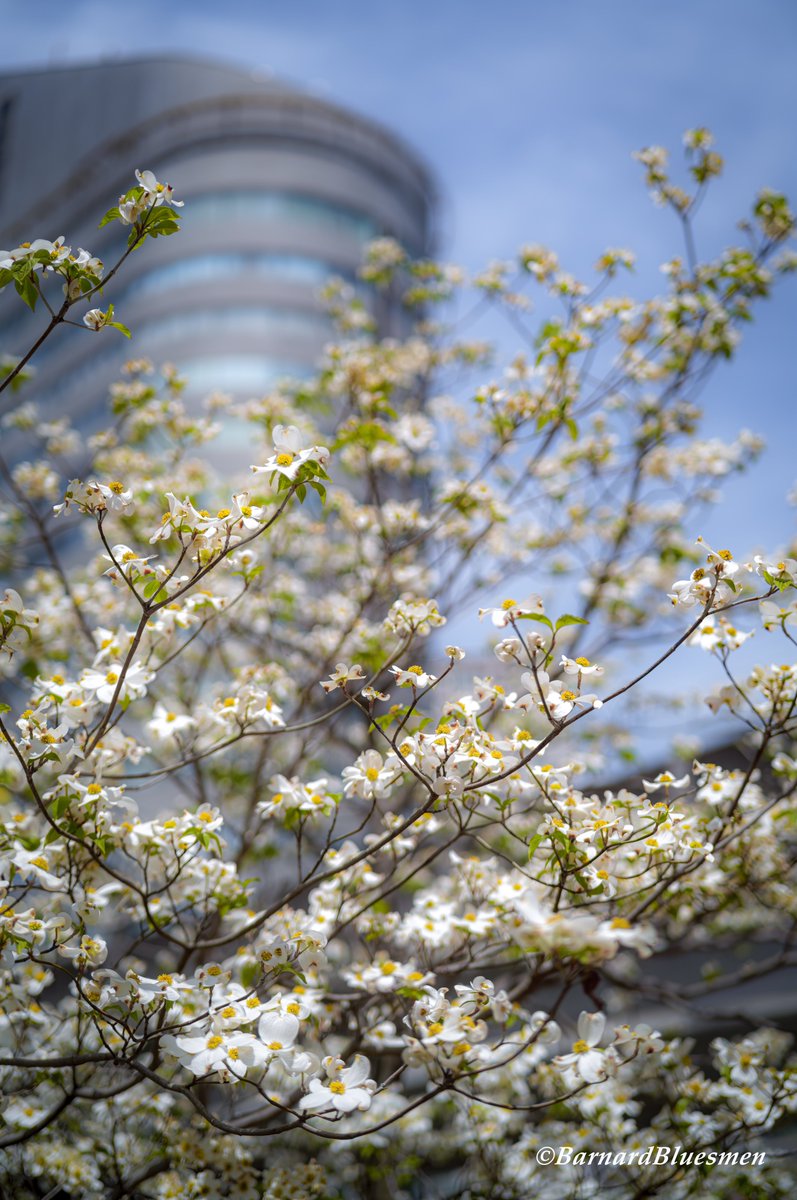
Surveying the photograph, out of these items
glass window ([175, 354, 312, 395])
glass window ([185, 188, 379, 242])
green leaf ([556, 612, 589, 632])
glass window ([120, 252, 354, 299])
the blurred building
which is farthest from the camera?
glass window ([185, 188, 379, 242])

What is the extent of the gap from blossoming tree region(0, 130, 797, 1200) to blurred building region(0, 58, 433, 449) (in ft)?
39.8

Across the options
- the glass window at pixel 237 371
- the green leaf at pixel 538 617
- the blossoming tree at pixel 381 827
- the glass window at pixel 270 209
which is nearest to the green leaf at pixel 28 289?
the blossoming tree at pixel 381 827

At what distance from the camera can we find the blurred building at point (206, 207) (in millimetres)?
18281

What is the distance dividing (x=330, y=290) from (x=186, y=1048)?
14.3 ft

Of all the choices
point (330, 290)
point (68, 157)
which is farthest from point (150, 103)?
point (330, 290)

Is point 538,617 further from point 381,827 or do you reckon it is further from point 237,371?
point 237,371

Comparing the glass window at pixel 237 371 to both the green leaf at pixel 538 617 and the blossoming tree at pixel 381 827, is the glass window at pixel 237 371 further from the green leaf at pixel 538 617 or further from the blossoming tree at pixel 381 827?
the green leaf at pixel 538 617

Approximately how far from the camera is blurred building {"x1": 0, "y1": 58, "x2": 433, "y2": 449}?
18281 millimetres

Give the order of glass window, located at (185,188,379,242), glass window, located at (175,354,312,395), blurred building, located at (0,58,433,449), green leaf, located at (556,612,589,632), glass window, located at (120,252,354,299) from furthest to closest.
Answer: glass window, located at (185,188,379,242)
glass window, located at (120,252,354,299)
blurred building, located at (0,58,433,449)
glass window, located at (175,354,312,395)
green leaf, located at (556,612,589,632)

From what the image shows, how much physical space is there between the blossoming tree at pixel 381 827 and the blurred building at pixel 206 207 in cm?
1213

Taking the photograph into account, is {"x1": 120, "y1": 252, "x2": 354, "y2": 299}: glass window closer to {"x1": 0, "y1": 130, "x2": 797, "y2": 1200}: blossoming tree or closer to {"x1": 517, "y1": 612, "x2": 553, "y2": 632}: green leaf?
{"x1": 0, "y1": 130, "x2": 797, "y2": 1200}: blossoming tree

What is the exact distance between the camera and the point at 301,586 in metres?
5.20

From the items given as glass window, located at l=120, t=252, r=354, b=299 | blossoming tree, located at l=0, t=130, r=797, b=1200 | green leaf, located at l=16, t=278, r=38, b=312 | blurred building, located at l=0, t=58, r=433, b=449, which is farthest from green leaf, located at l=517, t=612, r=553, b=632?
glass window, located at l=120, t=252, r=354, b=299

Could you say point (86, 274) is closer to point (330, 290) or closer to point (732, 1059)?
point (732, 1059)
